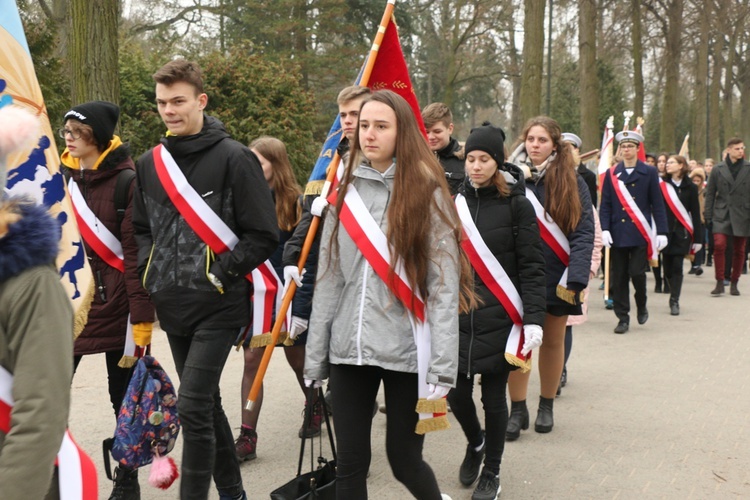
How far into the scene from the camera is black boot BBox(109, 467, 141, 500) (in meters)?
4.27

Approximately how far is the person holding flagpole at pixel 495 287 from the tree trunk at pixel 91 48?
476 centimetres

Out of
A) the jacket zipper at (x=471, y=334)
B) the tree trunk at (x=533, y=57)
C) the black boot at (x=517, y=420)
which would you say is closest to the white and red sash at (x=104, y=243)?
the jacket zipper at (x=471, y=334)

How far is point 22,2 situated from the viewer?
45.4ft

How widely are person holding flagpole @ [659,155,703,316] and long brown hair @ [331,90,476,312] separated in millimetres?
8385

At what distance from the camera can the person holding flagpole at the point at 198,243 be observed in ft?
12.7

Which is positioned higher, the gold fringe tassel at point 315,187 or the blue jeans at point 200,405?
the gold fringe tassel at point 315,187

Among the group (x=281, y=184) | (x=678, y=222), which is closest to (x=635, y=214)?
(x=678, y=222)

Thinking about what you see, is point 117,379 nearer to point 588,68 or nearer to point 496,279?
point 496,279

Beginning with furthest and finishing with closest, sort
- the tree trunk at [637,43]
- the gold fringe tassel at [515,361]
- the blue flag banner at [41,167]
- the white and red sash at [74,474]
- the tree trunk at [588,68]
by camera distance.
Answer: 1. the tree trunk at [637,43]
2. the tree trunk at [588,68]
3. the gold fringe tassel at [515,361]
4. the blue flag banner at [41,167]
5. the white and red sash at [74,474]

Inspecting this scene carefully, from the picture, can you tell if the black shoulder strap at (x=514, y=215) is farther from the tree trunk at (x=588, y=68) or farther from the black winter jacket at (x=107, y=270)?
the tree trunk at (x=588, y=68)

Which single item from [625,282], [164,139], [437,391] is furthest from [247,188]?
[625,282]

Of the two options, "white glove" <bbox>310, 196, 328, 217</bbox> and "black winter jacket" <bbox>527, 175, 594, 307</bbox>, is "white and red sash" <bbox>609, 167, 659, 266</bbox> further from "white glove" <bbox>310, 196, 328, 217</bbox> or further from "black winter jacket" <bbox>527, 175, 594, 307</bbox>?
"white glove" <bbox>310, 196, 328, 217</bbox>

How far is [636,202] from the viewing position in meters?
9.75

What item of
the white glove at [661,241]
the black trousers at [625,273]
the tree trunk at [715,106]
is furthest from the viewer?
the tree trunk at [715,106]
